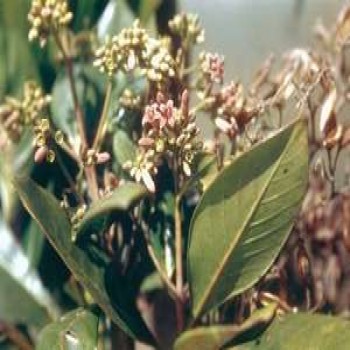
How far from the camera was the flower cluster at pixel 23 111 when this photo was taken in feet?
2.91

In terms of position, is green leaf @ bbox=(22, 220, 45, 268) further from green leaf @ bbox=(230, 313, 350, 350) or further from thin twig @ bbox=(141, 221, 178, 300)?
green leaf @ bbox=(230, 313, 350, 350)

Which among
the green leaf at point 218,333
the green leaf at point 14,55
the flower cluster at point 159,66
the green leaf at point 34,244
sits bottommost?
the green leaf at point 218,333

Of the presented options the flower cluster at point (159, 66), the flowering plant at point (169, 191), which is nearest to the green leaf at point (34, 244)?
the flowering plant at point (169, 191)

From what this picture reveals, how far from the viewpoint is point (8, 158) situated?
0.94 meters

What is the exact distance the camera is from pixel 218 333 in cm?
73

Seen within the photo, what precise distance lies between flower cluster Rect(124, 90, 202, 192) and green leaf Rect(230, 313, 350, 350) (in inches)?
4.9

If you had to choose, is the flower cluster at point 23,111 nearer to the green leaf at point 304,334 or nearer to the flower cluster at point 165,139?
the flower cluster at point 165,139

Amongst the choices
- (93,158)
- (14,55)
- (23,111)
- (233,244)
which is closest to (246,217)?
(233,244)

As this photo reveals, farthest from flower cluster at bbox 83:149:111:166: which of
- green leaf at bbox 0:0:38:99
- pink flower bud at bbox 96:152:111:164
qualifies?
green leaf at bbox 0:0:38:99

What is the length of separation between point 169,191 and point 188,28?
13 cm

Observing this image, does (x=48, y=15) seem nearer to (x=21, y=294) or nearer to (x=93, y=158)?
(x=93, y=158)

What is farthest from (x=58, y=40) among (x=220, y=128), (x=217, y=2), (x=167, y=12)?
(x=217, y=2)

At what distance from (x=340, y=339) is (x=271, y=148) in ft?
0.44

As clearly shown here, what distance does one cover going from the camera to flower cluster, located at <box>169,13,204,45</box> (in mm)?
870
